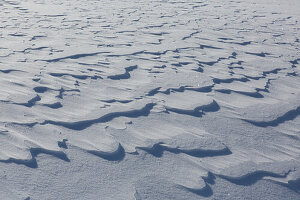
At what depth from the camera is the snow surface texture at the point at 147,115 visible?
1.43 meters

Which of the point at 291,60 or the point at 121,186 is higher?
the point at 291,60

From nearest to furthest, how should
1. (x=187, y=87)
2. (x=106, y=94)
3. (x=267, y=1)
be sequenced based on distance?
(x=106, y=94) → (x=187, y=87) → (x=267, y=1)

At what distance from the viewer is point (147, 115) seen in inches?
79.1

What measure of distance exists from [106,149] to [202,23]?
377 cm

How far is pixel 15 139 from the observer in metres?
1.65

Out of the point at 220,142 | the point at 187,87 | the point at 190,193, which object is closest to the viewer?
the point at 190,193

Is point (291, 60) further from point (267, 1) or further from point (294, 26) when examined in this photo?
point (267, 1)

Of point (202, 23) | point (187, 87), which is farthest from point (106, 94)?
point (202, 23)

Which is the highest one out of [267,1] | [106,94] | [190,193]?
[267,1]

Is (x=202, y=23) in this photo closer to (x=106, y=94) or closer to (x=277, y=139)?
(x=106, y=94)

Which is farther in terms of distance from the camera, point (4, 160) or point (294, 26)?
point (294, 26)

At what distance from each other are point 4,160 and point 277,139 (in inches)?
55.6

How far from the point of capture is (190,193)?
1379mm

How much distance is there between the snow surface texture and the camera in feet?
4.68
